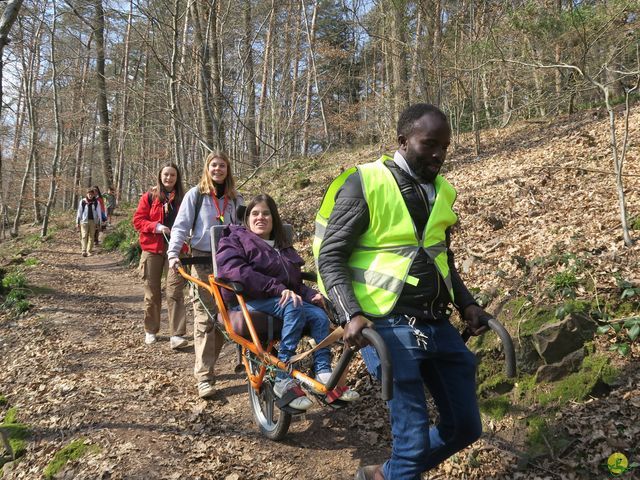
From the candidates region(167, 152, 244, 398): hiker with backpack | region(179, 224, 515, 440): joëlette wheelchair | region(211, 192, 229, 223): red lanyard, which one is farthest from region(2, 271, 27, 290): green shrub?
region(179, 224, 515, 440): joëlette wheelchair

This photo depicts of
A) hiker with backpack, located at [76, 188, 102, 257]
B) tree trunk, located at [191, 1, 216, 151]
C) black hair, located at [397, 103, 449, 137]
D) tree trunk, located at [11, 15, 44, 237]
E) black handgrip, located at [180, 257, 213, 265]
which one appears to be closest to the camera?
black hair, located at [397, 103, 449, 137]

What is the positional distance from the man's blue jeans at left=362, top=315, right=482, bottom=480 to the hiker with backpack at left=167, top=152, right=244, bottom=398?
2.92 metres

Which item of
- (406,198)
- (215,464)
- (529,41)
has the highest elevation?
(529,41)

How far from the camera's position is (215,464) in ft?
12.2

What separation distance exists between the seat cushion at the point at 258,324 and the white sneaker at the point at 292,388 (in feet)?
1.42

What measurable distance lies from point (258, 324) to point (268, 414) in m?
0.84

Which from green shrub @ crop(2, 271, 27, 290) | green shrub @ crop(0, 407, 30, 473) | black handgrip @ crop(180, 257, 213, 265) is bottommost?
green shrub @ crop(0, 407, 30, 473)

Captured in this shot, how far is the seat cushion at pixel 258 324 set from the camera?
386 cm

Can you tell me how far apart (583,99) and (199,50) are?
11.6 metres

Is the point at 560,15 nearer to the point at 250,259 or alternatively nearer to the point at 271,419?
the point at 250,259

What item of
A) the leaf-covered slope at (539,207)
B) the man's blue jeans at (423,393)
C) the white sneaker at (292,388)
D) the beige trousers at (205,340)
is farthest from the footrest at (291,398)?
the leaf-covered slope at (539,207)

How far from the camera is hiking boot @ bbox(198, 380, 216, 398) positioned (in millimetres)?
4801

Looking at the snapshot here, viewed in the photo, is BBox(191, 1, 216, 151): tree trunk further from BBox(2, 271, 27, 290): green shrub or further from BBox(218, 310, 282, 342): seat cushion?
BBox(218, 310, 282, 342): seat cushion

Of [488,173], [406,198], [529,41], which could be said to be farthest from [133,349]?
[529,41]
